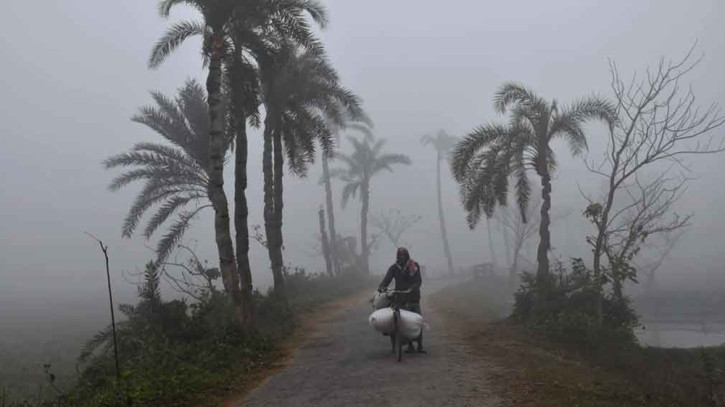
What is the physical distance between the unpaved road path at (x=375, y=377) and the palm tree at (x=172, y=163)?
953 cm

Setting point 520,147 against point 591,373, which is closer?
point 591,373

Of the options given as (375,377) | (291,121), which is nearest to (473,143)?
(291,121)

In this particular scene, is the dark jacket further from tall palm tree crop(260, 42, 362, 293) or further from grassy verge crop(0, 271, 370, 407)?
tall palm tree crop(260, 42, 362, 293)

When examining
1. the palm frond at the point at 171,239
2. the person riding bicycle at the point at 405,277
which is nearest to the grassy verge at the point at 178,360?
the person riding bicycle at the point at 405,277

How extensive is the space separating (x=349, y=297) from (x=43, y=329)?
15832 mm

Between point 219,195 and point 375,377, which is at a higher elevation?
point 219,195

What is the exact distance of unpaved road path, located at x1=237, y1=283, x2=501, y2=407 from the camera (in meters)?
7.42

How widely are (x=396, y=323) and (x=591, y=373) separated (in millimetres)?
3191

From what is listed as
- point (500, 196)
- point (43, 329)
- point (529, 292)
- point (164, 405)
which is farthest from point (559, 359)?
point (43, 329)

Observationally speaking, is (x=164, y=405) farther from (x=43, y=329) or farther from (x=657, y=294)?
(x=657, y=294)

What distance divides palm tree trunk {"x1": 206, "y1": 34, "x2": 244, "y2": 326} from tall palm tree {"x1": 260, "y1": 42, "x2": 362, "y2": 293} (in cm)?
534

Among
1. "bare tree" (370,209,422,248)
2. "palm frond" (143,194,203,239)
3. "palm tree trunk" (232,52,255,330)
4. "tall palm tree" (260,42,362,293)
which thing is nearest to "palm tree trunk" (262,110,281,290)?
"tall palm tree" (260,42,362,293)

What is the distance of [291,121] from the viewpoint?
786 inches

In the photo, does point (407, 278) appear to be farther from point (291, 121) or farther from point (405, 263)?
point (291, 121)
